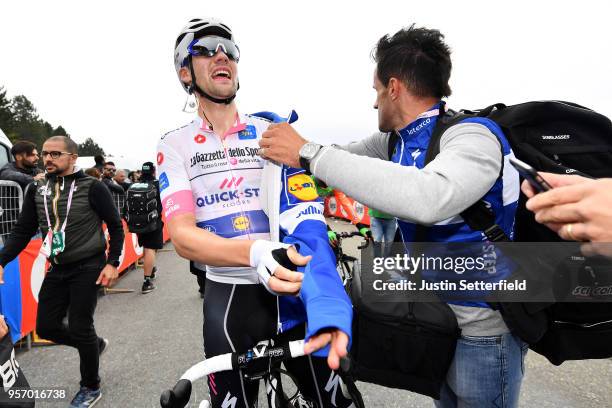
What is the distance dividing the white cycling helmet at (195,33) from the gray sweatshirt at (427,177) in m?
1.18

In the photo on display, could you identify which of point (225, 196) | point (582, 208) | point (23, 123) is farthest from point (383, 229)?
point (23, 123)

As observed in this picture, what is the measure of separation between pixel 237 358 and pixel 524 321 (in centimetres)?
117

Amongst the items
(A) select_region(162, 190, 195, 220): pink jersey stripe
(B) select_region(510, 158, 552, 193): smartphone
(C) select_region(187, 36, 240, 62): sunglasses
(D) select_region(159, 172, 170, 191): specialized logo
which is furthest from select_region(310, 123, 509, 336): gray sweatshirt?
(C) select_region(187, 36, 240, 62): sunglasses

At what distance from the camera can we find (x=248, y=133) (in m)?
1.89

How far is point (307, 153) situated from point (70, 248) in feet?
10.6

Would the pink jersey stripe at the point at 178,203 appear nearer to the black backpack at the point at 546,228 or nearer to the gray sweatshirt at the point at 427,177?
the gray sweatshirt at the point at 427,177

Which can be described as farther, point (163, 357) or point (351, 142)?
point (163, 357)

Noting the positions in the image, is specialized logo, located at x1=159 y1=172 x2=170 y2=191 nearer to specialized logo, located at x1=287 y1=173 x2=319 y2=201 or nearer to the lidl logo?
the lidl logo

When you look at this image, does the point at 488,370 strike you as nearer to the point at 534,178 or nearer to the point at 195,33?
the point at 534,178

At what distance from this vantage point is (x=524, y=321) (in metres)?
1.34

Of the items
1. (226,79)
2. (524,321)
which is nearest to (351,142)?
(226,79)

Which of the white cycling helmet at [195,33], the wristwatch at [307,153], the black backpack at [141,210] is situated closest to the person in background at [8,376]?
the white cycling helmet at [195,33]

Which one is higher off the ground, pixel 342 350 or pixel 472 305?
pixel 342 350

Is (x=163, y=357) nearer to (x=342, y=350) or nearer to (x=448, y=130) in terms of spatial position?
(x=342, y=350)
